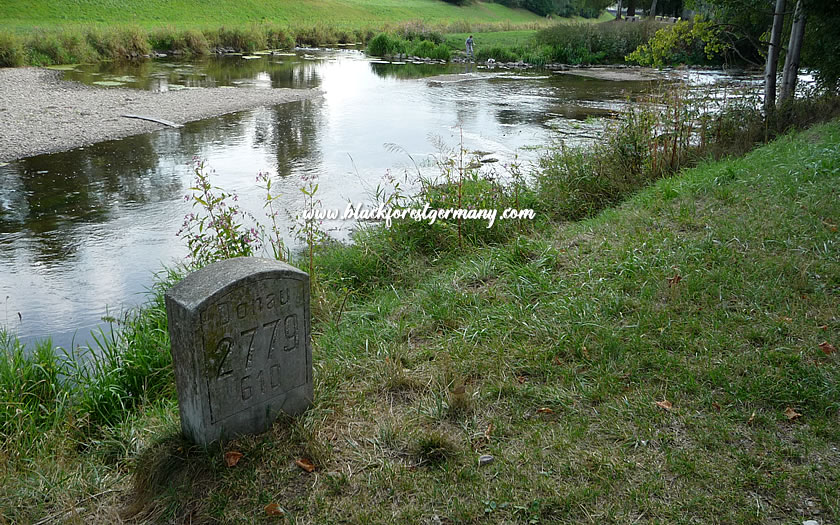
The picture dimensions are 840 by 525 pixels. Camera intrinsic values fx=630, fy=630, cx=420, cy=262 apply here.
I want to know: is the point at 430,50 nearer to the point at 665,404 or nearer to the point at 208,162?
the point at 208,162

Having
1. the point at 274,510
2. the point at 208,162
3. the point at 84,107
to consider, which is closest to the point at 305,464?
the point at 274,510

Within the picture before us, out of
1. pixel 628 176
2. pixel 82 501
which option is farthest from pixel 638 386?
pixel 628 176

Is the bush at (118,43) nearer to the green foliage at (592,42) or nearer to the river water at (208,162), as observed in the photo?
the river water at (208,162)

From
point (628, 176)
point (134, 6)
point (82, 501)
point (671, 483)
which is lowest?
point (82, 501)

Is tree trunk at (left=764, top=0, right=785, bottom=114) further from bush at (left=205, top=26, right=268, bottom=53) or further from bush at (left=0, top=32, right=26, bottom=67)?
bush at (left=205, top=26, right=268, bottom=53)

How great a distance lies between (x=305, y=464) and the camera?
3299mm

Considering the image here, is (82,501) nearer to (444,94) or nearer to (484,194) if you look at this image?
(484,194)

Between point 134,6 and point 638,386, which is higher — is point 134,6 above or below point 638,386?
above

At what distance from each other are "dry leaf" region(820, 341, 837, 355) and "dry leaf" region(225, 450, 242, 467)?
357 centimetres

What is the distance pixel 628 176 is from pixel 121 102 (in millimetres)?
15761

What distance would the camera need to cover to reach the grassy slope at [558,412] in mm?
2994

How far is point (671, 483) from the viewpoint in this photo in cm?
302

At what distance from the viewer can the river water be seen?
741 cm

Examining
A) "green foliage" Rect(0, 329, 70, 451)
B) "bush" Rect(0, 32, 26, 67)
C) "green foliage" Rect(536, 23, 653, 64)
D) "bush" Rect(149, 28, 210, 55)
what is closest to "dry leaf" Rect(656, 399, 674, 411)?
"green foliage" Rect(0, 329, 70, 451)
